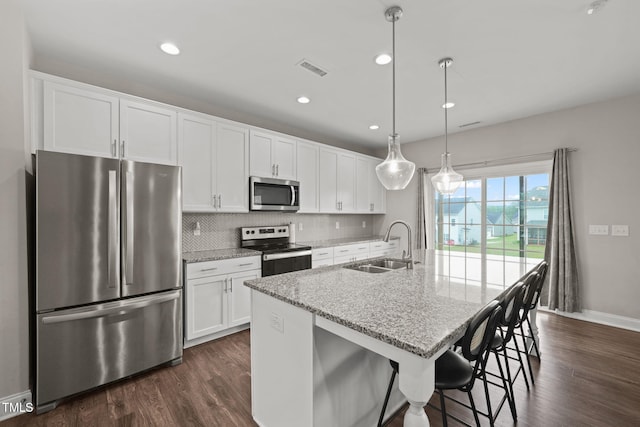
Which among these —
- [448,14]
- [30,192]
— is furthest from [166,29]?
[448,14]

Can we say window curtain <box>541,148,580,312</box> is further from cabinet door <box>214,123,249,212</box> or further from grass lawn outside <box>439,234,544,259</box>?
cabinet door <box>214,123,249,212</box>

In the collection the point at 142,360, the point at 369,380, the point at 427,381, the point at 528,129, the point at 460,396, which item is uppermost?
the point at 528,129

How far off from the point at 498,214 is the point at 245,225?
3778 mm

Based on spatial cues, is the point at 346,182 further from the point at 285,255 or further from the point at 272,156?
the point at 285,255

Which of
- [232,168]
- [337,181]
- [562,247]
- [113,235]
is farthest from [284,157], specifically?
[562,247]

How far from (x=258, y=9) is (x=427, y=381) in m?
2.29

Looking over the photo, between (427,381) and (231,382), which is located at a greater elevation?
(427,381)

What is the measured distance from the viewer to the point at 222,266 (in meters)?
2.92

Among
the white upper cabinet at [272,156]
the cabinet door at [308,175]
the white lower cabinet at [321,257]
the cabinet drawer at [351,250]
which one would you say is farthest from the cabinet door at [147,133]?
the cabinet drawer at [351,250]

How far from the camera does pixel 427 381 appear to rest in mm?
1008

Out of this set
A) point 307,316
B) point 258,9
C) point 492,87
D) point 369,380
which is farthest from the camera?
point 492,87

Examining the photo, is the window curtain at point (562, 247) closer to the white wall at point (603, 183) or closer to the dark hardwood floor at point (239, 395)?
the white wall at point (603, 183)

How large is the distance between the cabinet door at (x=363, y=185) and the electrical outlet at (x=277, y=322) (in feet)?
11.8

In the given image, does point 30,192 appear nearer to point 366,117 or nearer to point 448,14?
point 448,14
